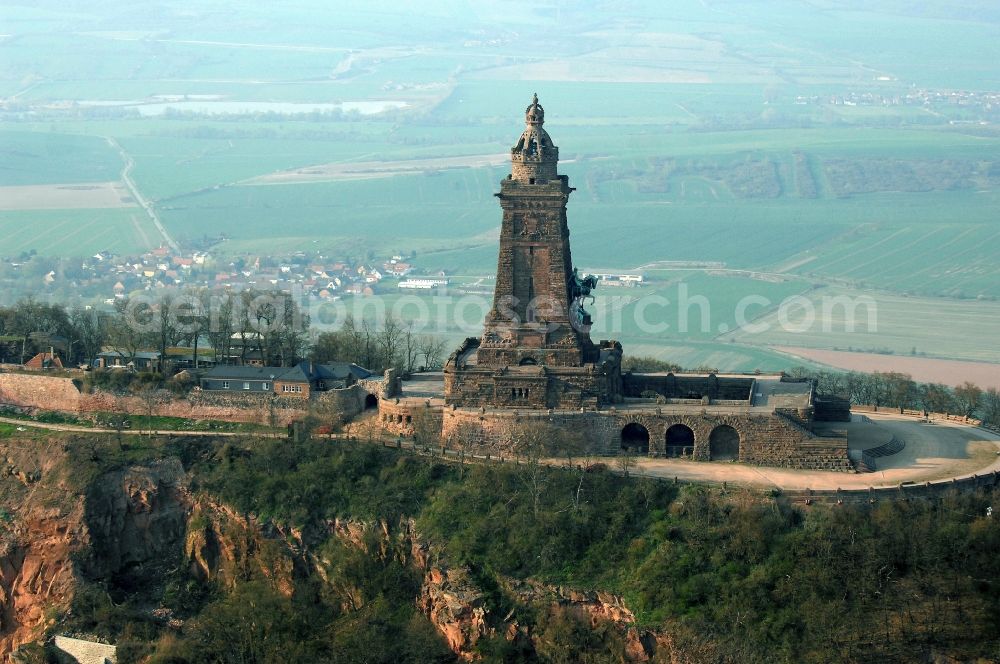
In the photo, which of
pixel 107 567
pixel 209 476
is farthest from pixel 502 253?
pixel 107 567

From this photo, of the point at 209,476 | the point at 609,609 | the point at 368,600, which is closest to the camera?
the point at 609,609

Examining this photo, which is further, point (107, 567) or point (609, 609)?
point (107, 567)

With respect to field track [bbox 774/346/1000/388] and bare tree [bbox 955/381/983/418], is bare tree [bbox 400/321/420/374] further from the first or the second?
field track [bbox 774/346/1000/388]

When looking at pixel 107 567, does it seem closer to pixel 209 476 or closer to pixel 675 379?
pixel 209 476

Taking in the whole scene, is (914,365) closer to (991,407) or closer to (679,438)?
(991,407)

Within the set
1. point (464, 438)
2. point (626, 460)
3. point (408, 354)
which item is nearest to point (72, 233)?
point (408, 354)

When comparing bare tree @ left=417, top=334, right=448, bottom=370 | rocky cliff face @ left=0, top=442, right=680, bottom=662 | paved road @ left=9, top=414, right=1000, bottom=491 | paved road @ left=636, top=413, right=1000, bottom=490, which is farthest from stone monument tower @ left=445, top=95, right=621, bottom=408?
bare tree @ left=417, top=334, right=448, bottom=370
